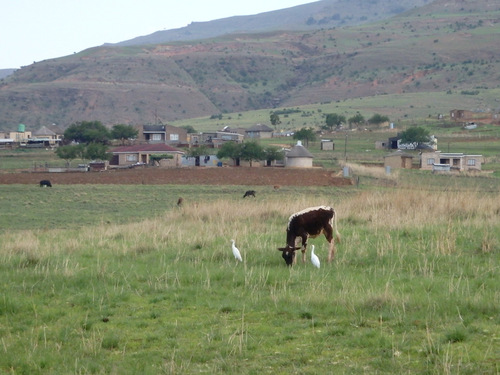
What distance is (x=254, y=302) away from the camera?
11.5m

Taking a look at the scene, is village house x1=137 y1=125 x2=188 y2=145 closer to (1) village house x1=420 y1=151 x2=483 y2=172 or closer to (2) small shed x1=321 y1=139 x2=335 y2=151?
(2) small shed x1=321 y1=139 x2=335 y2=151

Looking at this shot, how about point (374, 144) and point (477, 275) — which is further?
point (374, 144)

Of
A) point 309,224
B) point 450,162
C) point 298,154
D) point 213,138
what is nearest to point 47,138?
point 213,138

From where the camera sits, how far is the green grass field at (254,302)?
9.05 m

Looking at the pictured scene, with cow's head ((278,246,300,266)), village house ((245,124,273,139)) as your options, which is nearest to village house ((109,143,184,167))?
village house ((245,124,273,139))

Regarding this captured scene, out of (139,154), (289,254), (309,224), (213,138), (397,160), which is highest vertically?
(309,224)

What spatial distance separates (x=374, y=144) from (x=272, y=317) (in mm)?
77736

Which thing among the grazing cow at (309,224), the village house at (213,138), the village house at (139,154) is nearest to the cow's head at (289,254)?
the grazing cow at (309,224)

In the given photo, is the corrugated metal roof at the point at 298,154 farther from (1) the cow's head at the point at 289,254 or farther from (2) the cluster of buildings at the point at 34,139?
(1) the cow's head at the point at 289,254

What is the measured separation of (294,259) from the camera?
14.7 metres

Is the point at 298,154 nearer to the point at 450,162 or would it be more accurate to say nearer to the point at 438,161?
the point at 438,161

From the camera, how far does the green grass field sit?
9.05m

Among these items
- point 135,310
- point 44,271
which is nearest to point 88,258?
point 44,271

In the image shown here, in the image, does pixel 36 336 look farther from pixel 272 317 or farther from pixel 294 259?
pixel 294 259
